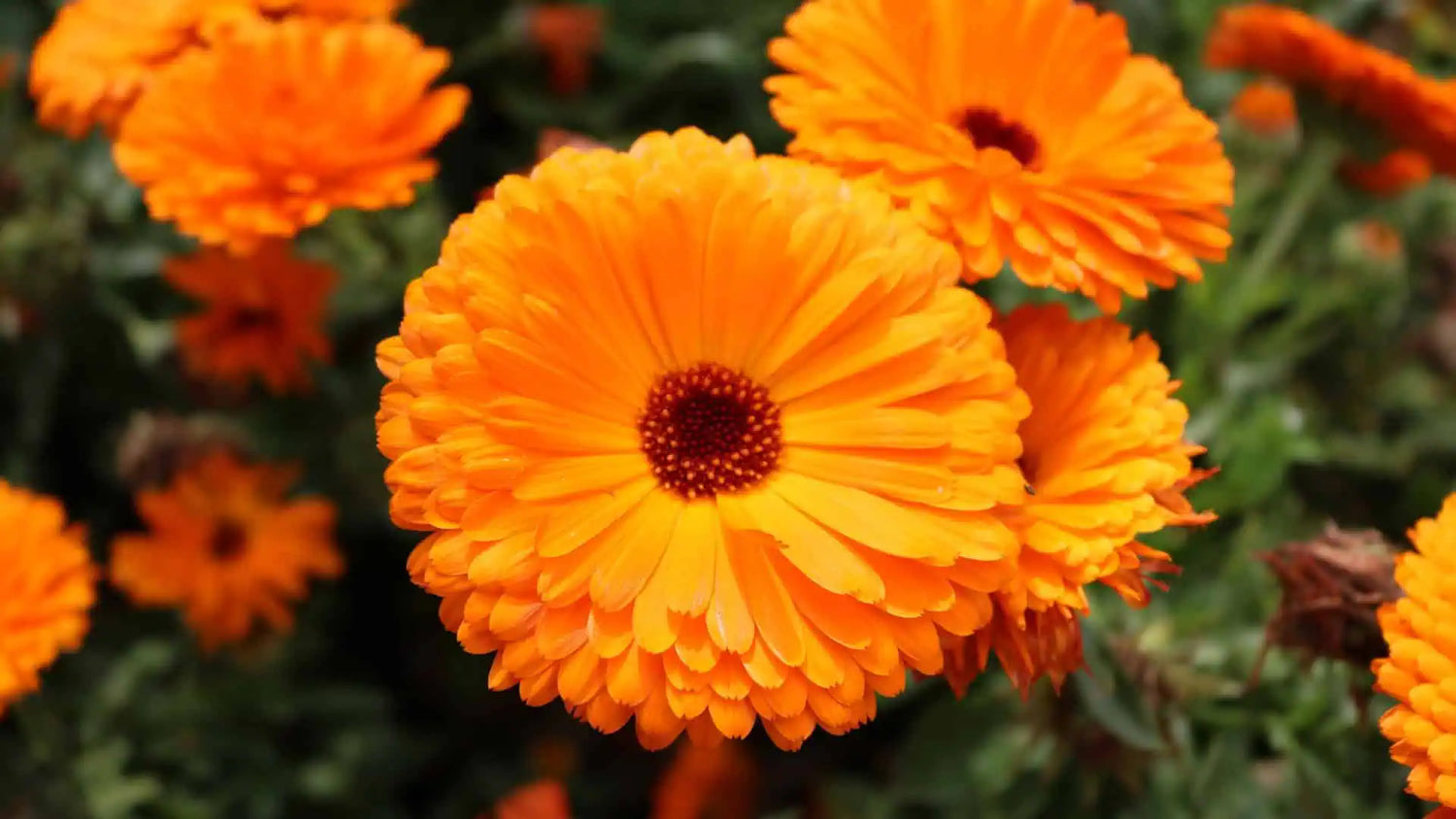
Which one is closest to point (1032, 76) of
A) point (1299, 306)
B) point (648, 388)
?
point (648, 388)

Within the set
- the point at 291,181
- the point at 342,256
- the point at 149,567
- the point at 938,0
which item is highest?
the point at 938,0

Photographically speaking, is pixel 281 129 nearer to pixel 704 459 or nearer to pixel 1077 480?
pixel 704 459

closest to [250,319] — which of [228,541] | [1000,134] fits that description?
[228,541]

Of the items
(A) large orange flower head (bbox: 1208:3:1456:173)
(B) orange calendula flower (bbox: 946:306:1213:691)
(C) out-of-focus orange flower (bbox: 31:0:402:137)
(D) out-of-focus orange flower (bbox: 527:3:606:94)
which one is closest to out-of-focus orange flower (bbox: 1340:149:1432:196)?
(A) large orange flower head (bbox: 1208:3:1456:173)

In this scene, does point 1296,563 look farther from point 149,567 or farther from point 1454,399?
point 149,567

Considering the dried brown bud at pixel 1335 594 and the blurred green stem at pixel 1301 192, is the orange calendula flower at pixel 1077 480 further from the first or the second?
the blurred green stem at pixel 1301 192

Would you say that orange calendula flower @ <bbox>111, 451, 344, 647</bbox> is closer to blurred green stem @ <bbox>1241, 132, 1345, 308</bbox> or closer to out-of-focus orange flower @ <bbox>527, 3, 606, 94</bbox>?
out-of-focus orange flower @ <bbox>527, 3, 606, 94</bbox>
